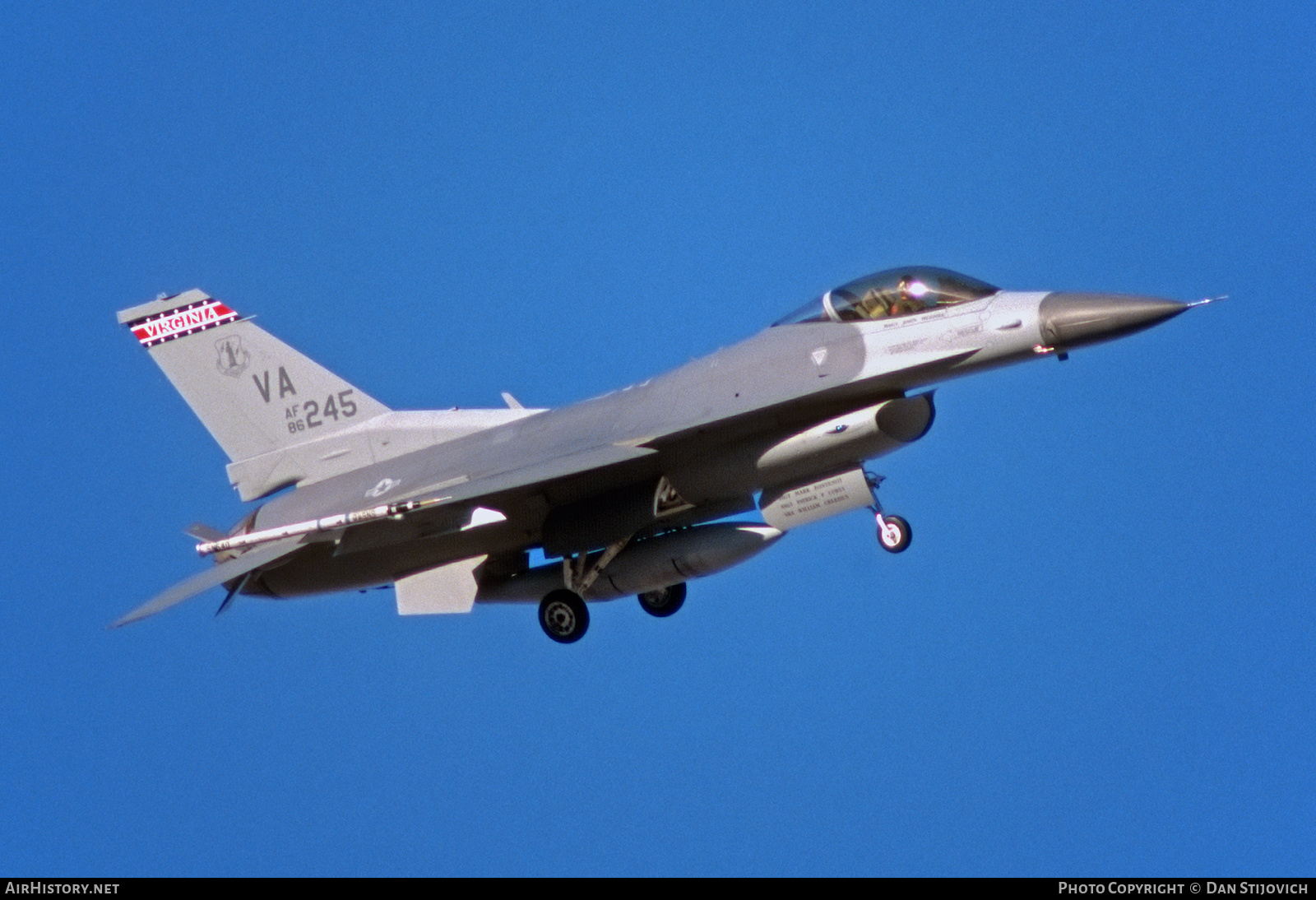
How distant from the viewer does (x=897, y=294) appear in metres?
17.2

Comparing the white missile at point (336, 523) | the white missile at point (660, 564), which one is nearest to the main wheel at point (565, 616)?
the white missile at point (660, 564)

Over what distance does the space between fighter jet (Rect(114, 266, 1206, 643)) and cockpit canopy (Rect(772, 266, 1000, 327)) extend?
2cm

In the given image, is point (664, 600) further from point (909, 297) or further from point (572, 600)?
point (909, 297)

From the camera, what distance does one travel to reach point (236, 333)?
816 inches

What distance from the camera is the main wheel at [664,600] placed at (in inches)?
796

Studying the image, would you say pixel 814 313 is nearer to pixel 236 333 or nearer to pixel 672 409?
pixel 672 409

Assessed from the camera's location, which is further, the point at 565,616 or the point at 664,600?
the point at 664,600

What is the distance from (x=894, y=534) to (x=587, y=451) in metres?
2.96

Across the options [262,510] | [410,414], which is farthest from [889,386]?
[262,510]

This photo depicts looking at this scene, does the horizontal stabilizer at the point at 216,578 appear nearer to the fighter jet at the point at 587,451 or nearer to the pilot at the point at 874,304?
the fighter jet at the point at 587,451

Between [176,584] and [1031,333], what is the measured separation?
8.75m

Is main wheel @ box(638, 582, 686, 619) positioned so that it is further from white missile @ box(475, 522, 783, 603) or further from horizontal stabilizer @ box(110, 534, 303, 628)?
horizontal stabilizer @ box(110, 534, 303, 628)

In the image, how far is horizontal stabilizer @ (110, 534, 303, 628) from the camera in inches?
723

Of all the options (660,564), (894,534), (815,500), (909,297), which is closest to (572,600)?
(660,564)
